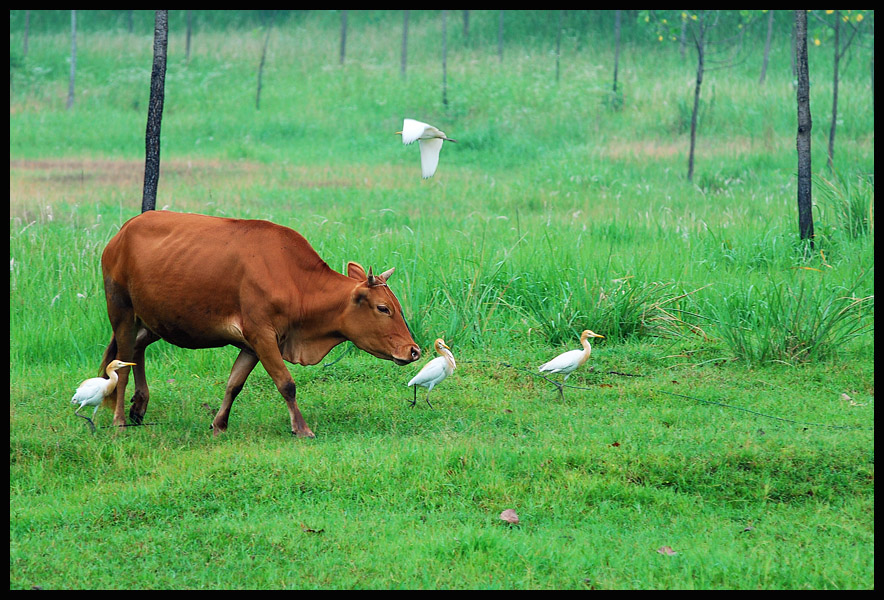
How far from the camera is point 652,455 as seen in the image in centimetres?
592

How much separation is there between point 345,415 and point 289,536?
214 centimetres

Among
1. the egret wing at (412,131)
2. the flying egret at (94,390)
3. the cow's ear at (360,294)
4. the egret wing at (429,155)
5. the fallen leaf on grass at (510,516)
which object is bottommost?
the fallen leaf on grass at (510,516)

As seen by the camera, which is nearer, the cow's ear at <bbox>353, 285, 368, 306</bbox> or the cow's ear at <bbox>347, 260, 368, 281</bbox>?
the cow's ear at <bbox>353, 285, 368, 306</bbox>

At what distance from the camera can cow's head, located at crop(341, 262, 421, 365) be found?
6598 millimetres

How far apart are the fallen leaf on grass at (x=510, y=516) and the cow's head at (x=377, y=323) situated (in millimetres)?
1593

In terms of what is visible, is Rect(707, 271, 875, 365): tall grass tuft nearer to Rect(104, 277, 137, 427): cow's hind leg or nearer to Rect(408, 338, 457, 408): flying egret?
Rect(408, 338, 457, 408): flying egret

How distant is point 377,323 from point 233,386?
1.14m

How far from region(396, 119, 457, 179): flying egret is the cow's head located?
0.88m

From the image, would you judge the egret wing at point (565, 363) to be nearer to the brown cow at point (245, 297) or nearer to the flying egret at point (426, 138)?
the brown cow at point (245, 297)

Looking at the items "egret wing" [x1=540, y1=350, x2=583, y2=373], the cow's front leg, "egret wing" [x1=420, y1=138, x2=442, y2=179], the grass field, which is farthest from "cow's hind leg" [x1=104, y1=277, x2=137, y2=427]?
"egret wing" [x1=540, y1=350, x2=583, y2=373]

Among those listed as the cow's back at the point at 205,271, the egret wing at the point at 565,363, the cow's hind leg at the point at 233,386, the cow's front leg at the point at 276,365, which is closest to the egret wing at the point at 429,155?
the cow's back at the point at 205,271

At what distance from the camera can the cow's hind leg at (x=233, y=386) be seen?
21.9ft

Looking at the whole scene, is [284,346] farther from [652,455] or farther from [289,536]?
[652,455]

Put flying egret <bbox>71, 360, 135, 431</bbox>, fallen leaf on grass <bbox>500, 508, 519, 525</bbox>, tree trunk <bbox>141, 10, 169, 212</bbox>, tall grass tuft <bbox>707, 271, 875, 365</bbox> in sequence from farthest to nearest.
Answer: tree trunk <bbox>141, 10, 169, 212</bbox>
tall grass tuft <bbox>707, 271, 875, 365</bbox>
flying egret <bbox>71, 360, 135, 431</bbox>
fallen leaf on grass <bbox>500, 508, 519, 525</bbox>
